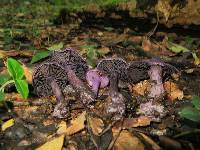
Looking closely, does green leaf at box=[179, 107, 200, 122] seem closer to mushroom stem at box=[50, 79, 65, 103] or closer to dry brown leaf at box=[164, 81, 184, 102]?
dry brown leaf at box=[164, 81, 184, 102]

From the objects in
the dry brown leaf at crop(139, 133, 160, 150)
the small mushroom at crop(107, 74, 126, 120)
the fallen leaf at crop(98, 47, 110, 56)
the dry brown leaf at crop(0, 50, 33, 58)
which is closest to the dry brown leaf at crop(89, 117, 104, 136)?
the small mushroom at crop(107, 74, 126, 120)

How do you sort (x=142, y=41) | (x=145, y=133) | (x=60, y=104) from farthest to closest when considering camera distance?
(x=142, y=41) < (x=60, y=104) < (x=145, y=133)

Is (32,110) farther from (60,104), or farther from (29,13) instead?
(29,13)

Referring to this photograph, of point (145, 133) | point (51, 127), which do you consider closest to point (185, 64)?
point (145, 133)

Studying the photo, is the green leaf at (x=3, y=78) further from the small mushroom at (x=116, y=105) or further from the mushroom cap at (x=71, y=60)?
the small mushroom at (x=116, y=105)

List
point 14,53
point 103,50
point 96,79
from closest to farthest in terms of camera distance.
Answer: point 96,79, point 14,53, point 103,50

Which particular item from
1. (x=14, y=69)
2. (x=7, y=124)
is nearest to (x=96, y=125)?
(x=7, y=124)

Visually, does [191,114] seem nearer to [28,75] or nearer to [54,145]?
[54,145]
